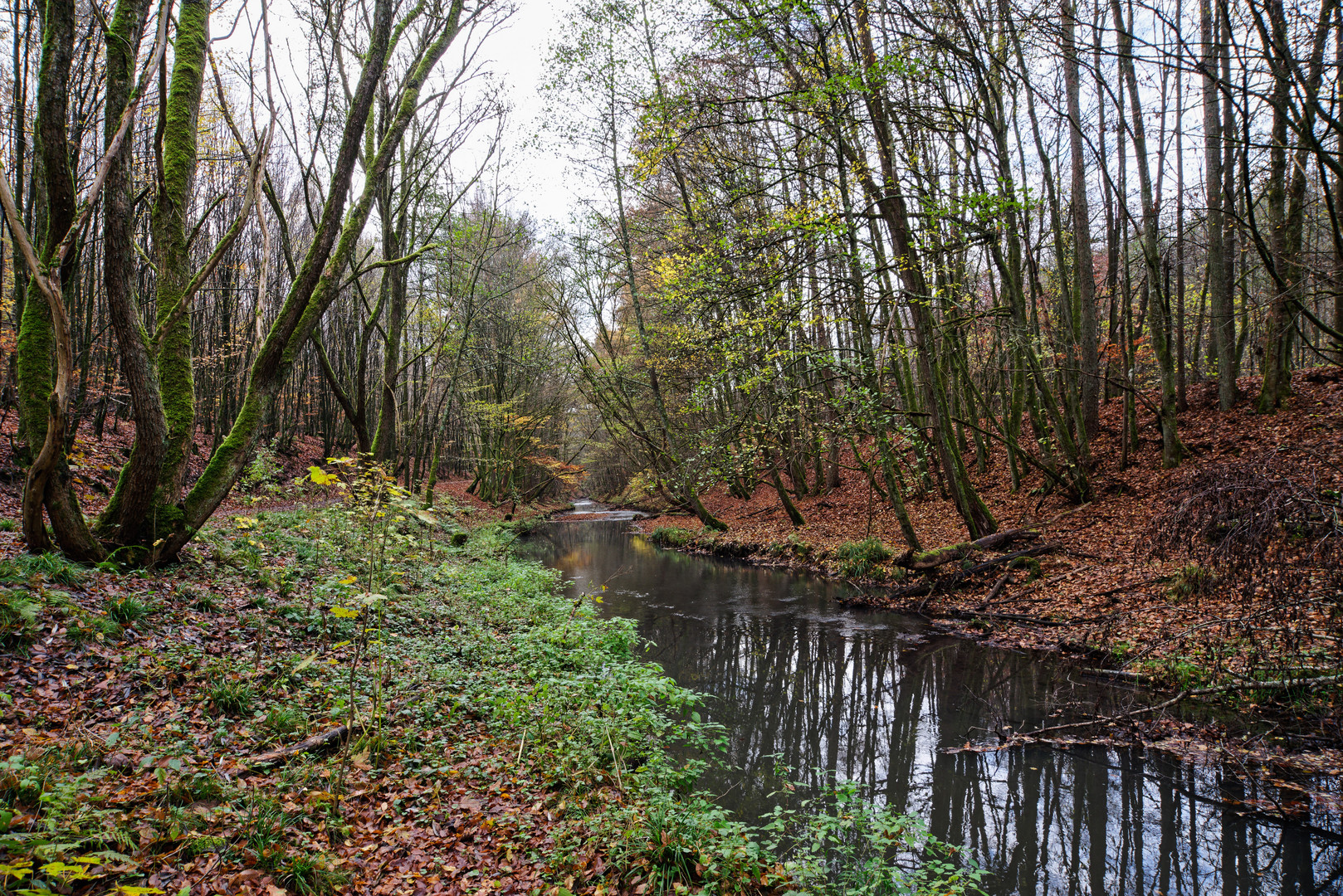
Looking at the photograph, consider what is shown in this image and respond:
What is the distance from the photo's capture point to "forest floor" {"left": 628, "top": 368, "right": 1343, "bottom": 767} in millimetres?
4941

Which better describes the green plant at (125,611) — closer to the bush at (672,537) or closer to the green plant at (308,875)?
the green plant at (308,875)

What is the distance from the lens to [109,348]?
14531 millimetres

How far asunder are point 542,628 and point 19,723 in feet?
15.3

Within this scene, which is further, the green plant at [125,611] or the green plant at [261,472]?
the green plant at [261,472]

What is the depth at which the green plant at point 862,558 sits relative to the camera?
39.5 feet

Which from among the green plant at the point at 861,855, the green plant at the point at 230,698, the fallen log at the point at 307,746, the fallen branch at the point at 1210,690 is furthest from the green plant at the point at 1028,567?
the green plant at the point at 230,698

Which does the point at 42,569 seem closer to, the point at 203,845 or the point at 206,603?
the point at 206,603

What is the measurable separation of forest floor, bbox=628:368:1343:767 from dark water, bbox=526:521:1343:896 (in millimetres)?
710

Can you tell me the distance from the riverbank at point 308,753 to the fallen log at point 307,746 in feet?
0.06

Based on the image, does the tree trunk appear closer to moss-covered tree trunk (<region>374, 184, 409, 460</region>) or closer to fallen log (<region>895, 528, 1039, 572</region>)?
fallen log (<region>895, 528, 1039, 572</region>)

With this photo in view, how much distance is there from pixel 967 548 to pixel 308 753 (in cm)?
1033

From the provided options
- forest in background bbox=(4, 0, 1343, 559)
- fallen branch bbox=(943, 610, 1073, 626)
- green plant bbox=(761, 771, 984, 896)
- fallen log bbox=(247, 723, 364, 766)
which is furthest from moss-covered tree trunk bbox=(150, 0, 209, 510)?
fallen branch bbox=(943, 610, 1073, 626)

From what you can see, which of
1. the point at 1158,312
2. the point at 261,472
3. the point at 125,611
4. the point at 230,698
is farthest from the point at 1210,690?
the point at 261,472

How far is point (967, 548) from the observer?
422 inches
